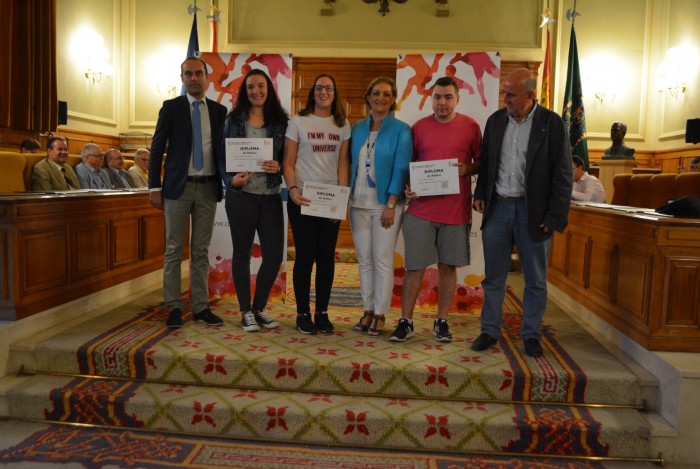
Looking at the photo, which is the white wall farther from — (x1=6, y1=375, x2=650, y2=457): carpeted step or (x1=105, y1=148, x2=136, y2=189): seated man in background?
(x1=6, y1=375, x2=650, y2=457): carpeted step

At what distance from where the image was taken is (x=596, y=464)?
96.4 inches

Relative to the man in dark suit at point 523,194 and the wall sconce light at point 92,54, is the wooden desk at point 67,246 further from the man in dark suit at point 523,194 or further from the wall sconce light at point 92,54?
the wall sconce light at point 92,54

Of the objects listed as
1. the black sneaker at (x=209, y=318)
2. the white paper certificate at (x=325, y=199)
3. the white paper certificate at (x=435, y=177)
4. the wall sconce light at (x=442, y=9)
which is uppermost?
the wall sconce light at (x=442, y=9)

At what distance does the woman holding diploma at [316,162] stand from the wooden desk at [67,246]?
1343 mm

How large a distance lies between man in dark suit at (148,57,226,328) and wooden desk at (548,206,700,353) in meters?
2.25

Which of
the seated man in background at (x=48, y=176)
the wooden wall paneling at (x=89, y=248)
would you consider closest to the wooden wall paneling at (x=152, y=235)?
the wooden wall paneling at (x=89, y=248)

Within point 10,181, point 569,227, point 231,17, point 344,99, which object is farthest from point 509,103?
point 231,17

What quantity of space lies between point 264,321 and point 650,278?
2035 mm

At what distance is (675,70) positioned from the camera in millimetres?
7395

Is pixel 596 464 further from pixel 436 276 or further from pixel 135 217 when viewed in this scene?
pixel 135 217

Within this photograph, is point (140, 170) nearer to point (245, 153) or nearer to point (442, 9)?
point (245, 153)

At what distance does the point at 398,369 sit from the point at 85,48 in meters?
6.80

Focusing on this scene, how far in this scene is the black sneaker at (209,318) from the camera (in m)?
3.47

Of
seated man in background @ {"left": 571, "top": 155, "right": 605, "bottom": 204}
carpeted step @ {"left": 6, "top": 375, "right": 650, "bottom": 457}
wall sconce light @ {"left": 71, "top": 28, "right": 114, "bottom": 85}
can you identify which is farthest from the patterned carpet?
wall sconce light @ {"left": 71, "top": 28, "right": 114, "bottom": 85}
